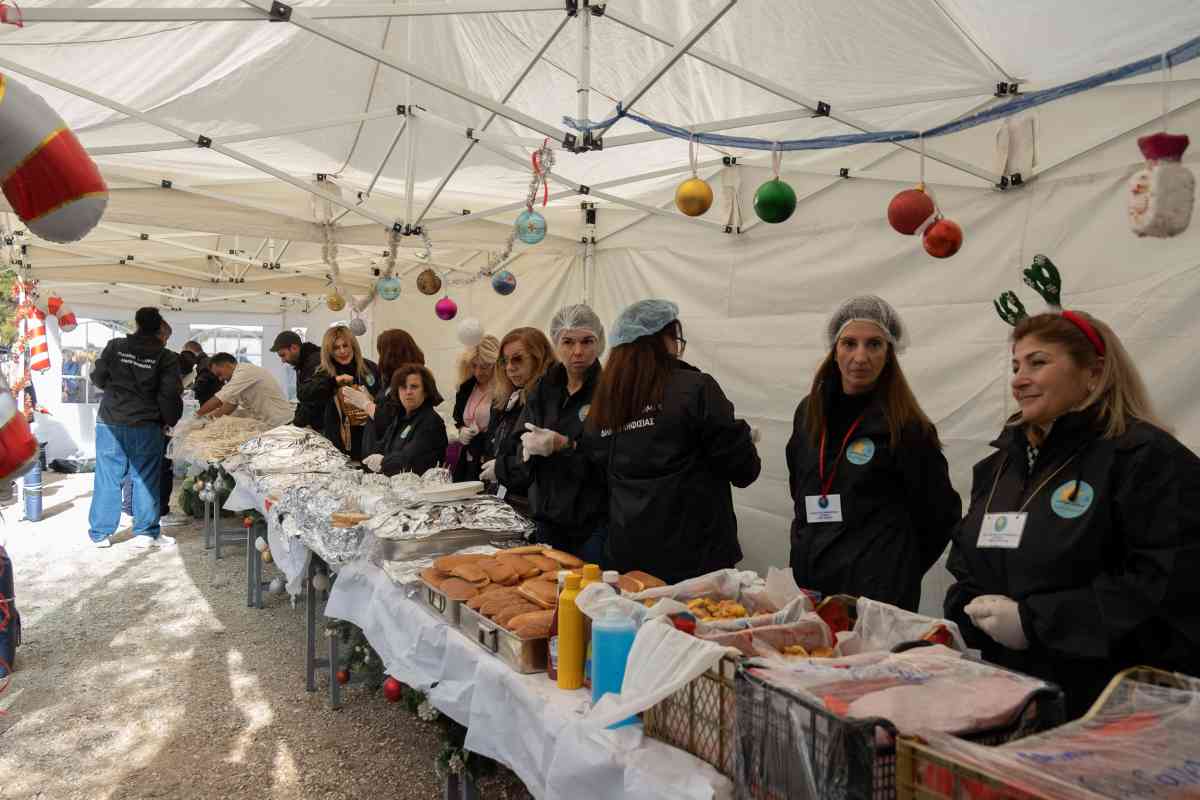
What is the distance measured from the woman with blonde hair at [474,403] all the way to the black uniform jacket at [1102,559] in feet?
8.95

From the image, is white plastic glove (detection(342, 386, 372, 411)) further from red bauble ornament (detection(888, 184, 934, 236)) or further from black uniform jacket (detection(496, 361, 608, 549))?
red bauble ornament (detection(888, 184, 934, 236))

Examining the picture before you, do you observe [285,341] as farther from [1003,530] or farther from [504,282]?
[1003,530]

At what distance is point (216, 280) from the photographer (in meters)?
8.79

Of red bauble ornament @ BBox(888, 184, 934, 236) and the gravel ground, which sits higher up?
red bauble ornament @ BBox(888, 184, 934, 236)

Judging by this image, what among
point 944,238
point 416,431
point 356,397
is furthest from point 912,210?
point 356,397

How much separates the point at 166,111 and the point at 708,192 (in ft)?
10.1

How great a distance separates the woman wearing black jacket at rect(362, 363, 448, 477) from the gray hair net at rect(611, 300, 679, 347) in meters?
1.76

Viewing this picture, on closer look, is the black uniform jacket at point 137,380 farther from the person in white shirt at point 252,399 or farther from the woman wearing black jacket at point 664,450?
the woman wearing black jacket at point 664,450

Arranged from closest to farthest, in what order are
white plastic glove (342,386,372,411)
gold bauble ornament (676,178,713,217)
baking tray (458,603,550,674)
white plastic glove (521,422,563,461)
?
1. baking tray (458,603,550,674)
2. white plastic glove (521,422,563,461)
3. gold bauble ornament (676,178,713,217)
4. white plastic glove (342,386,372,411)

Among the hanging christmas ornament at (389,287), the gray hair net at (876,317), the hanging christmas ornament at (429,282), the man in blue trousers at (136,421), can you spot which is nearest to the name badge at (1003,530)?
the gray hair net at (876,317)

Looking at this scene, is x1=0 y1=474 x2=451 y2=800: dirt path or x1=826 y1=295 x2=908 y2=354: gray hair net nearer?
x1=826 y1=295 x2=908 y2=354: gray hair net

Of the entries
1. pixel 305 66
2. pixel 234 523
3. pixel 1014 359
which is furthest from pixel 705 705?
pixel 234 523

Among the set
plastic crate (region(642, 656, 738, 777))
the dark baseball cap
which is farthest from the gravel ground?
the dark baseball cap

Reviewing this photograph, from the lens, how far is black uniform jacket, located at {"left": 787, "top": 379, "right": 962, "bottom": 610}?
2066mm
